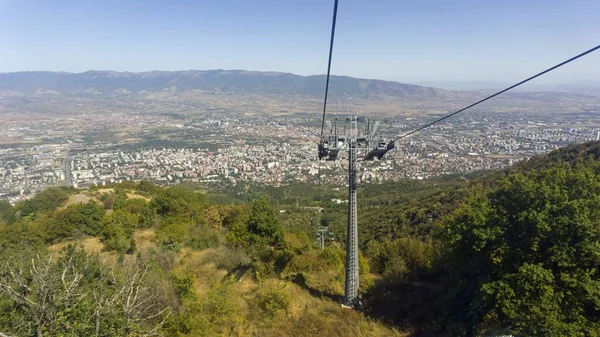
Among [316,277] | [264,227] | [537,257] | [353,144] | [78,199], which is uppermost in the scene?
[353,144]

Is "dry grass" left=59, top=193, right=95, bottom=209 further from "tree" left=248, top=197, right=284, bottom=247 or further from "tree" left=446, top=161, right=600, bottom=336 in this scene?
"tree" left=446, top=161, right=600, bottom=336

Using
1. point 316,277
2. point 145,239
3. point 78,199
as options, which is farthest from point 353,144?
point 78,199

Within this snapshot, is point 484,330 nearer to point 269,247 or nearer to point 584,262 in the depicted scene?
point 584,262

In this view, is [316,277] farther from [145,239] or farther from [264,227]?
[145,239]

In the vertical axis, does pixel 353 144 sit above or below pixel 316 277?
above

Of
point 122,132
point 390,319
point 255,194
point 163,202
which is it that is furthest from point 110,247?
point 122,132

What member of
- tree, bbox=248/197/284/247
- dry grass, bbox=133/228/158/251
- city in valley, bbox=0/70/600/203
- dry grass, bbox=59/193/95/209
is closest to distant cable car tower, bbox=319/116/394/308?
tree, bbox=248/197/284/247

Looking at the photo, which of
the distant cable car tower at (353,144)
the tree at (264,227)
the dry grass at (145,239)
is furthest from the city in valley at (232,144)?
the dry grass at (145,239)
